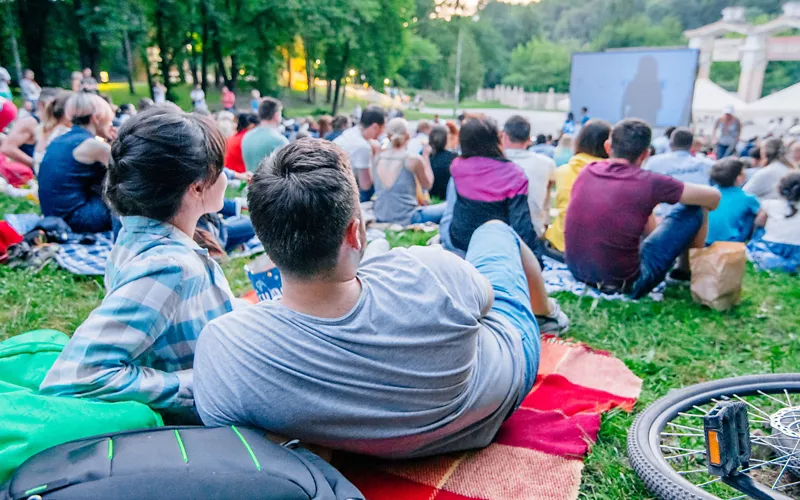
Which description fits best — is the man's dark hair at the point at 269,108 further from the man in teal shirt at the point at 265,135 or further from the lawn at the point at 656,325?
the lawn at the point at 656,325

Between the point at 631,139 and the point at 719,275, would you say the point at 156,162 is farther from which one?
the point at 719,275

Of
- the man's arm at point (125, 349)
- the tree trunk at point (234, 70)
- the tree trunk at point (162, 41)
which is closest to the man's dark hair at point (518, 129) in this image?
the man's arm at point (125, 349)

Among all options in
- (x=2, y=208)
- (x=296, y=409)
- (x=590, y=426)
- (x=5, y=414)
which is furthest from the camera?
(x=2, y=208)

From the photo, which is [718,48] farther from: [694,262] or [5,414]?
[5,414]

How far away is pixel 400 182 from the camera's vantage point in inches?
257

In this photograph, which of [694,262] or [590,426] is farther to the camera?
[694,262]

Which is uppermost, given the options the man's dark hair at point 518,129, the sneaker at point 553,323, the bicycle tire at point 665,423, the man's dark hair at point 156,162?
the man's dark hair at point 156,162

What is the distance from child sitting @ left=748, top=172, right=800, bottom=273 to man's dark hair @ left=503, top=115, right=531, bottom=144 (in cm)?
238

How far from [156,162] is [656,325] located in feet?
10.5

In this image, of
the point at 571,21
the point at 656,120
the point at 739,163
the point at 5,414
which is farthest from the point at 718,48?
the point at 571,21

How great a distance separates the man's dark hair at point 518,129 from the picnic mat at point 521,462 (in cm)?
289

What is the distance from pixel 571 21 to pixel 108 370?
86916 millimetres

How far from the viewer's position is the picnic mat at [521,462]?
2.05m

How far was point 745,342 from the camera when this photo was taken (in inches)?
141
